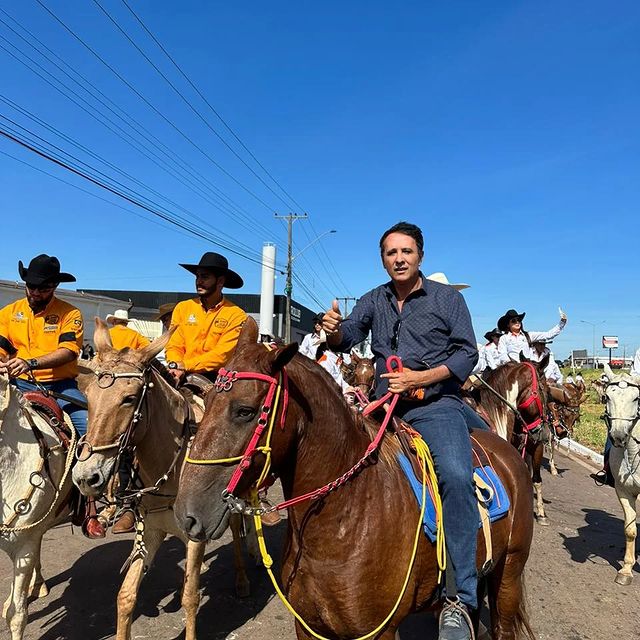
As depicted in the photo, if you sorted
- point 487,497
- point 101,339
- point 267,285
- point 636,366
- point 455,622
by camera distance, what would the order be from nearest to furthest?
point 455,622 → point 487,497 → point 101,339 → point 636,366 → point 267,285

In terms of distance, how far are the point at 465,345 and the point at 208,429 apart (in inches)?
60.5

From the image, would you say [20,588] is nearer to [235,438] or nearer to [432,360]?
[235,438]

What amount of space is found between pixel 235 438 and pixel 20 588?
289cm

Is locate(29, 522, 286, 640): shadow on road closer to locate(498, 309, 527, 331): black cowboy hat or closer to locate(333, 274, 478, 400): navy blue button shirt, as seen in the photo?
locate(333, 274, 478, 400): navy blue button shirt

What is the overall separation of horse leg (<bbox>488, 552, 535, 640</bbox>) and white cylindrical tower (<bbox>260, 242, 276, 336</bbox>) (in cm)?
2679

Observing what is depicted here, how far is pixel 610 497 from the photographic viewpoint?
9648 mm

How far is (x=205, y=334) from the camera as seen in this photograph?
201 inches

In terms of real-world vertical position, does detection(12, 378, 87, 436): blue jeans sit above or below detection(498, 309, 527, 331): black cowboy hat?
below

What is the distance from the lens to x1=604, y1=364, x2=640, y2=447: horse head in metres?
5.72

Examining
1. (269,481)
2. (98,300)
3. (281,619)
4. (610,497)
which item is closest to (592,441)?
(610,497)

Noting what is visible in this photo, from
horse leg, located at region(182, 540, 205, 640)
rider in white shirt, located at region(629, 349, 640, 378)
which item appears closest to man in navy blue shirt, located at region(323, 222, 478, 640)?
horse leg, located at region(182, 540, 205, 640)

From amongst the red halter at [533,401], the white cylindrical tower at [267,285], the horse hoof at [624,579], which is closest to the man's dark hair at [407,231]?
the horse hoof at [624,579]

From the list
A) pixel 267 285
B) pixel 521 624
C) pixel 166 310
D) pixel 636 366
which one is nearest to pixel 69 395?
pixel 166 310

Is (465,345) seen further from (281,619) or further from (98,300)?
(98,300)
